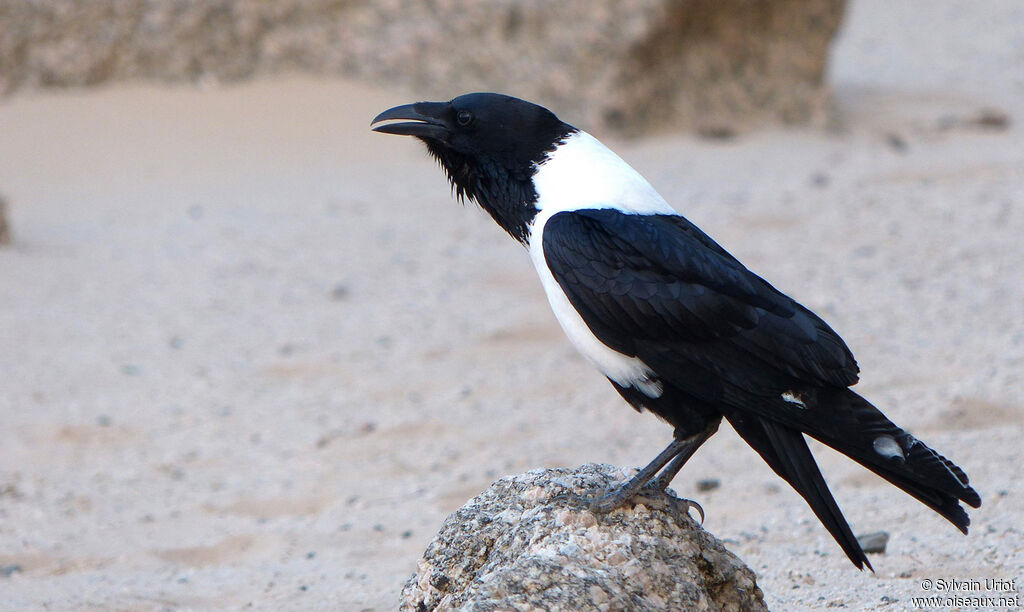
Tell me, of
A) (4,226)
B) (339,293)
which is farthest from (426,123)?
(4,226)

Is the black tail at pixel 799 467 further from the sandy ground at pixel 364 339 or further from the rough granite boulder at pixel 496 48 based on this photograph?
the rough granite boulder at pixel 496 48

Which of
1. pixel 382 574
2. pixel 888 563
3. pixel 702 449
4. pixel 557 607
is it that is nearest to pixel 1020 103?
pixel 702 449

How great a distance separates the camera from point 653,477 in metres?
3.29

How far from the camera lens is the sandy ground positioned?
4.39 metres

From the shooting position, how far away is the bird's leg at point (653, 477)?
3154mm

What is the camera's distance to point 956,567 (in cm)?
377

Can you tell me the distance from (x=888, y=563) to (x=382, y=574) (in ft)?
5.44

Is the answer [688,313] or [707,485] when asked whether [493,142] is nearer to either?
[688,313]

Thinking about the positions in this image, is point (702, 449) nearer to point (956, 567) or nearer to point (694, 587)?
point (956, 567)

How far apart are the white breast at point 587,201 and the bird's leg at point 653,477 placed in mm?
163

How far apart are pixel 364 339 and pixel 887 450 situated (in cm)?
394

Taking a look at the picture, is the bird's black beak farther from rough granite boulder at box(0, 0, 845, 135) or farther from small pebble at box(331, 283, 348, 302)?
rough granite boulder at box(0, 0, 845, 135)

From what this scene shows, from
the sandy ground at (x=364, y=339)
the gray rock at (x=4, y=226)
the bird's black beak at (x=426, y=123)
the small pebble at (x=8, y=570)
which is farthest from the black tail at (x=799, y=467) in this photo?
the gray rock at (x=4, y=226)

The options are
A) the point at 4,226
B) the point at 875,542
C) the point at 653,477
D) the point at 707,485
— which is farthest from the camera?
the point at 4,226
